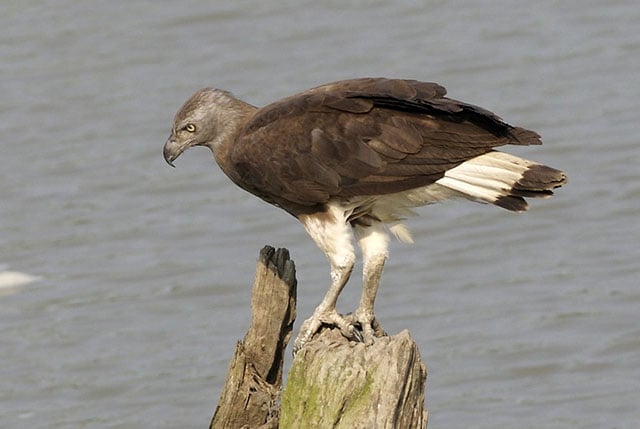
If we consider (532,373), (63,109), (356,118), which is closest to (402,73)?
(63,109)

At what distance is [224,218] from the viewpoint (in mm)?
14422

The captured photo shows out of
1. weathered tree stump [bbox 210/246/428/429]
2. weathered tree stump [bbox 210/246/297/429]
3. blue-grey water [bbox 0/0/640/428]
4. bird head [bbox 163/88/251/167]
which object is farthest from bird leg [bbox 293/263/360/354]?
blue-grey water [bbox 0/0/640/428]

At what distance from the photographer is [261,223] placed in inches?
561

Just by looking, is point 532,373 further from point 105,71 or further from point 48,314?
point 105,71

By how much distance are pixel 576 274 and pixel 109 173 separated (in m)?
4.98

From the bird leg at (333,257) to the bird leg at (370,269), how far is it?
0.27 feet

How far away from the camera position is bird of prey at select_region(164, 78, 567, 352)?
25.0 feet

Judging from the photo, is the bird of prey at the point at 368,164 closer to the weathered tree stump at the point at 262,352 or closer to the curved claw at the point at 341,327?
the curved claw at the point at 341,327

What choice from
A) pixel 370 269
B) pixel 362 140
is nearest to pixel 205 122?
pixel 362 140

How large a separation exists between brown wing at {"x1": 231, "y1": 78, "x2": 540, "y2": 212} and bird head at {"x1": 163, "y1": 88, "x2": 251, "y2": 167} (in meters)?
0.27

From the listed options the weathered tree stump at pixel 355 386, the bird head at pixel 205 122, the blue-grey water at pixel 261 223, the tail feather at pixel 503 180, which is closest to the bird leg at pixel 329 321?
the weathered tree stump at pixel 355 386

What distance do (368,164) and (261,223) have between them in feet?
21.6

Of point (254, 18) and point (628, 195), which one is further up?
point (254, 18)

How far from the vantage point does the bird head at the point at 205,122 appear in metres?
8.21
